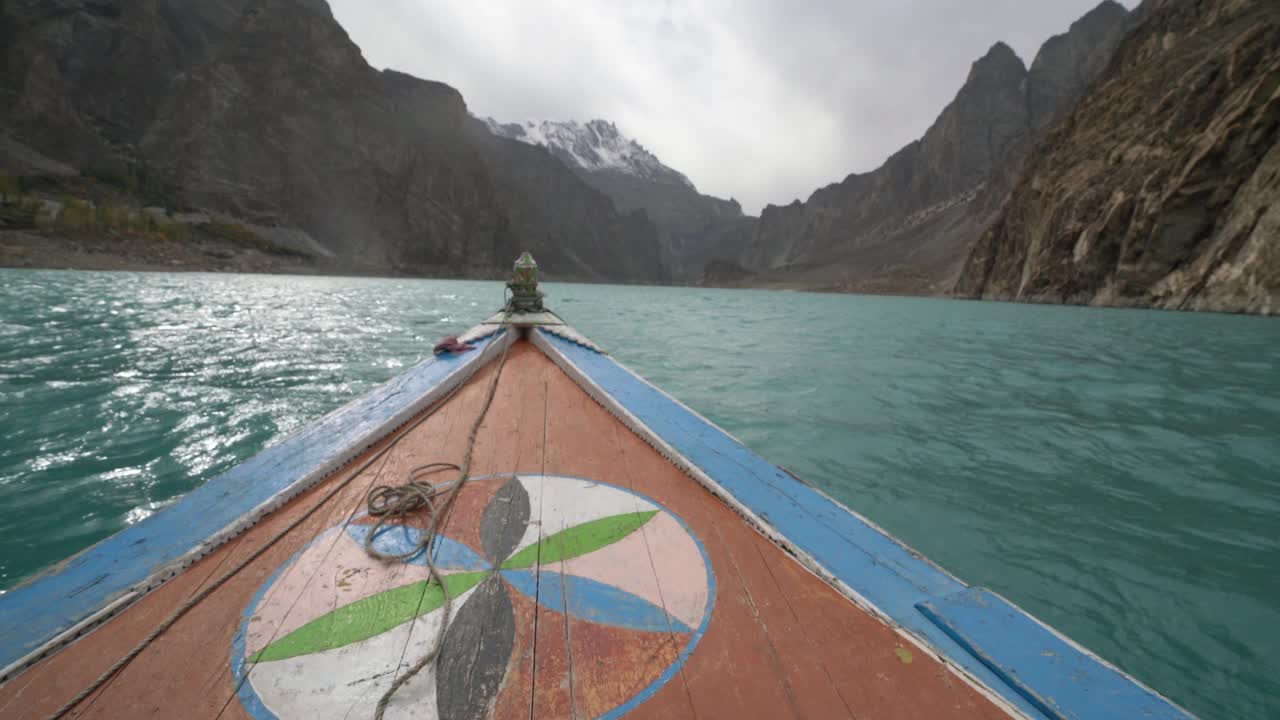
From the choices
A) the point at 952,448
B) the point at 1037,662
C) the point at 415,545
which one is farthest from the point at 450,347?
the point at 952,448

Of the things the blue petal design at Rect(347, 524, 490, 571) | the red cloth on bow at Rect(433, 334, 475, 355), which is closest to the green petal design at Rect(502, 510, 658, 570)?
the blue petal design at Rect(347, 524, 490, 571)

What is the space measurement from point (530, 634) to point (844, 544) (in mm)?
1552

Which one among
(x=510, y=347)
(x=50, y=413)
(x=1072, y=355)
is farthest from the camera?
(x=1072, y=355)

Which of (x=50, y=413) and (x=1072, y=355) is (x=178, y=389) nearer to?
(x=50, y=413)

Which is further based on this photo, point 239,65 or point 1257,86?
point 239,65

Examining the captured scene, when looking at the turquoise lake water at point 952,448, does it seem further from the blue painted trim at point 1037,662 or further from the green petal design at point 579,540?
the green petal design at point 579,540

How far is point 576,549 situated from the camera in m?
2.25

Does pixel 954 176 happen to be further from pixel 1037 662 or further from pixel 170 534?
pixel 170 534

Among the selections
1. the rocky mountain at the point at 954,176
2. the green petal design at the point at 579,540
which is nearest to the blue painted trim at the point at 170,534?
the green petal design at the point at 579,540

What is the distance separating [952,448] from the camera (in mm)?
5328

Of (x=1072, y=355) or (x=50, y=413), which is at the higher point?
(x=1072, y=355)

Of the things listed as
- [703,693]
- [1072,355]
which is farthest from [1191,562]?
[1072,355]

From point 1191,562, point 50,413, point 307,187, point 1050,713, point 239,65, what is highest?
point 239,65

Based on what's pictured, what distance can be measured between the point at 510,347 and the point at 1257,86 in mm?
42903
